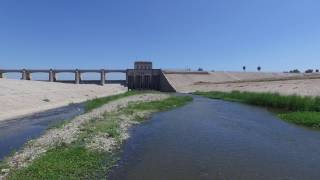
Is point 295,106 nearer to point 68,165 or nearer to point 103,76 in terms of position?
point 68,165

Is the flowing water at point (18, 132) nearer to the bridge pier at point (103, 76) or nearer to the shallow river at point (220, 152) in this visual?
the shallow river at point (220, 152)

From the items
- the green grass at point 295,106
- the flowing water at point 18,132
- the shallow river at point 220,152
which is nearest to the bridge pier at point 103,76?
the green grass at point 295,106

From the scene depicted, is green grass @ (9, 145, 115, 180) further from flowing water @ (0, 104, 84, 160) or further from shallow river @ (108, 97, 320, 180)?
flowing water @ (0, 104, 84, 160)

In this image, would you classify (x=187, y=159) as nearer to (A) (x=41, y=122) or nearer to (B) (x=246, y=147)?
(B) (x=246, y=147)

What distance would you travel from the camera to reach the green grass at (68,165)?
52.3 ft

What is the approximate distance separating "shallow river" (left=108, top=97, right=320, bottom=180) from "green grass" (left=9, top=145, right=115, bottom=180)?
81cm

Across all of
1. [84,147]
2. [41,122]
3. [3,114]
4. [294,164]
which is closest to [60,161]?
[84,147]

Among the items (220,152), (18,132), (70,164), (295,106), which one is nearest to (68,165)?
(70,164)

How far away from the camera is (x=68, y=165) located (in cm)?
1738

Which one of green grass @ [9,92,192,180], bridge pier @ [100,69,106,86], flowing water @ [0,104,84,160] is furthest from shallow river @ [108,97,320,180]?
bridge pier @ [100,69,106,86]

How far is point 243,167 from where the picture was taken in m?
18.4

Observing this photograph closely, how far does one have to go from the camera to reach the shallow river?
17.4m

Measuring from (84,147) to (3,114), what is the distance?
2556 centimetres

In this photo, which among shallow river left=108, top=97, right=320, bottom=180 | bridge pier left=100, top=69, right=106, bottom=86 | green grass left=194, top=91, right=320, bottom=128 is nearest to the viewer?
shallow river left=108, top=97, right=320, bottom=180
